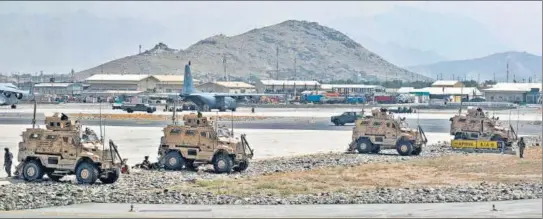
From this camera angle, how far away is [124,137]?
66812 mm

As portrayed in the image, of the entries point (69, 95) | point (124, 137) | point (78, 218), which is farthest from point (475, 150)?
point (69, 95)

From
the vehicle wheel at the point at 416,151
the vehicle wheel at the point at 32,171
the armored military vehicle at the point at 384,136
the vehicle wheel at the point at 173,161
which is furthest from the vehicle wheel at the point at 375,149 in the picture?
the vehicle wheel at the point at 32,171

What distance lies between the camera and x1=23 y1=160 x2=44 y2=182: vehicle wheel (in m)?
38.1

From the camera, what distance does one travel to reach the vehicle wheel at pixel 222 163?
4294cm

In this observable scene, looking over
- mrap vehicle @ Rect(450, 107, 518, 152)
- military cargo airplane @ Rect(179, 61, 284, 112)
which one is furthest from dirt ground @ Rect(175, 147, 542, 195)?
military cargo airplane @ Rect(179, 61, 284, 112)

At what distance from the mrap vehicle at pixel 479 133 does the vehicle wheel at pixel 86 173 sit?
29664 mm

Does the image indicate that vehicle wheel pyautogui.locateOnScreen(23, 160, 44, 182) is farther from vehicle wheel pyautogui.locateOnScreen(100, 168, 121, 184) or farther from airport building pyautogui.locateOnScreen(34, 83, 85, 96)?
airport building pyautogui.locateOnScreen(34, 83, 85, 96)

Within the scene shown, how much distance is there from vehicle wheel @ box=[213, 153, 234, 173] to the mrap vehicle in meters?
22.4

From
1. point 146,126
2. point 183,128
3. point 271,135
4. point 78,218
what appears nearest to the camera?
point 78,218

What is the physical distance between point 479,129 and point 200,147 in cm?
2523

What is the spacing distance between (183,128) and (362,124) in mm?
15331

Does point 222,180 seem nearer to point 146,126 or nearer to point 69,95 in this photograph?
point 146,126

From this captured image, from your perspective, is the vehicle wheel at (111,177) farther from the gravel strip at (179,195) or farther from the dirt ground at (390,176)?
the dirt ground at (390,176)

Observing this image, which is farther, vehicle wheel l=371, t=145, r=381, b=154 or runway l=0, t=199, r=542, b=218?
vehicle wheel l=371, t=145, r=381, b=154
